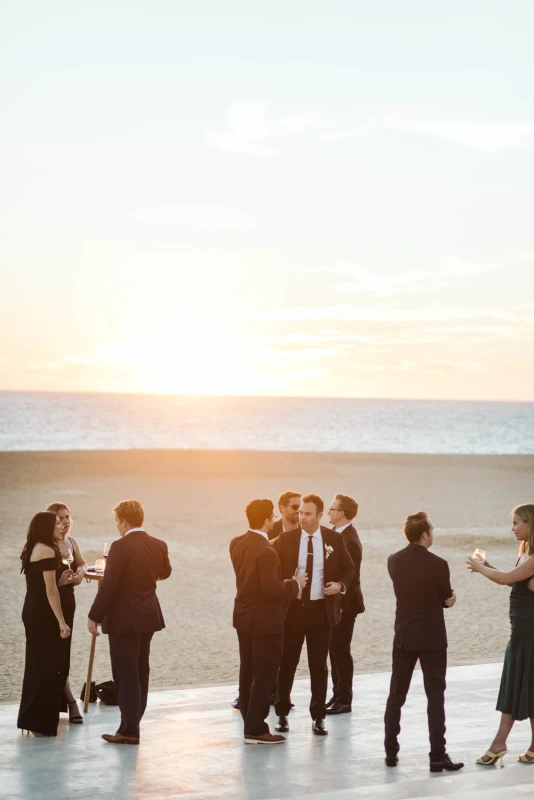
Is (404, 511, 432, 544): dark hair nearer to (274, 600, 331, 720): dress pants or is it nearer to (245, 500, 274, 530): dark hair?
(245, 500, 274, 530): dark hair

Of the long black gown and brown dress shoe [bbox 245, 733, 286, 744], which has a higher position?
the long black gown

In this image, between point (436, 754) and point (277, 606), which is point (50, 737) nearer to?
point (277, 606)

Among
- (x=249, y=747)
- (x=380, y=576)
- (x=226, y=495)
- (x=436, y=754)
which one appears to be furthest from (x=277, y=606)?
(x=226, y=495)

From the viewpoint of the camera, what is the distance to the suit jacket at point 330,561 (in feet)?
27.1

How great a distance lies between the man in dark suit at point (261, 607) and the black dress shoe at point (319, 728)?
37 cm

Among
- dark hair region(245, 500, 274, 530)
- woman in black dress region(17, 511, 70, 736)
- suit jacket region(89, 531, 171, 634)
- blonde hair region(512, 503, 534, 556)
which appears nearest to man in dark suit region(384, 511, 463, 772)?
blonde hair region(512, 503, 534, 556)

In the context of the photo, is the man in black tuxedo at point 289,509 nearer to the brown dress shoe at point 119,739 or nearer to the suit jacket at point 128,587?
the suit jacket at point 128,587

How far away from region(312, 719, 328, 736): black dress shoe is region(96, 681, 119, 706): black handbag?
1.91 meters

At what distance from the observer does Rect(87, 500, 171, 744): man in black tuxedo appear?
25.7ft

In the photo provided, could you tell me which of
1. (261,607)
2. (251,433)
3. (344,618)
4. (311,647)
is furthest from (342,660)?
(251,433)

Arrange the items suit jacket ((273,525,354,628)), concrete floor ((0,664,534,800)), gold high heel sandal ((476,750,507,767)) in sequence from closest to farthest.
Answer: concrete floor ((0,664,534,800)) → gold high heel sandal ((476,750,507,767)) → suit jacket ((273,525,354,628))

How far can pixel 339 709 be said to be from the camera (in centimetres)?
891

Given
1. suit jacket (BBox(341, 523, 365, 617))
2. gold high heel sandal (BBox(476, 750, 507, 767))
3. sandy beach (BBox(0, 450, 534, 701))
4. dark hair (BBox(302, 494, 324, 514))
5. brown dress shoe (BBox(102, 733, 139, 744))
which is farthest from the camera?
sandy beach (BBox(0, 450, 534, 701))

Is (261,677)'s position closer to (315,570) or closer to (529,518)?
(315,570)
